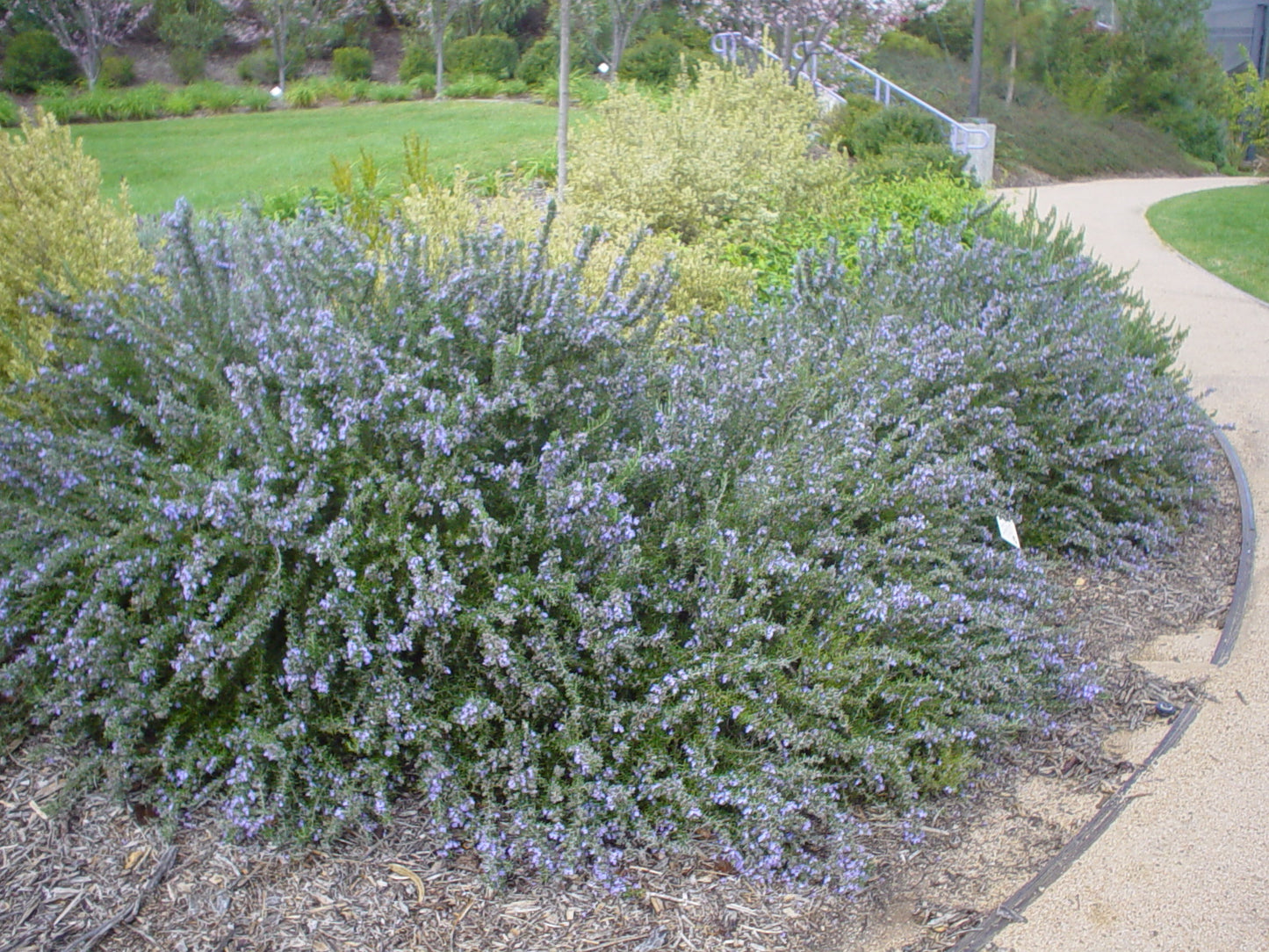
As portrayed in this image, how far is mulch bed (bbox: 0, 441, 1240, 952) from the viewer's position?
246 cm

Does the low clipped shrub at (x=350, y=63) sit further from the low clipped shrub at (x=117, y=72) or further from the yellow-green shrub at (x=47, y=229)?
the yellow-green shrub at (x=47, y=229)

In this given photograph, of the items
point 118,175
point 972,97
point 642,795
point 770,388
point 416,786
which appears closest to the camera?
point 642,795

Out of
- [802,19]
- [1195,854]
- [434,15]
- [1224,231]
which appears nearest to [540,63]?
[434,15]

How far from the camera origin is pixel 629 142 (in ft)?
30.2

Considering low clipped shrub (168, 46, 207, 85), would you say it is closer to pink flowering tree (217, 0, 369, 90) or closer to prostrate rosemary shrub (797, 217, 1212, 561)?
pink flowering tree (217, 0, 369, 90)

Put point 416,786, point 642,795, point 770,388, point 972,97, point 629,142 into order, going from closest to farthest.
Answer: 1. point 642,795
2. point 416,786
3. point 770,388
4. point 629,142
5. point 972,97

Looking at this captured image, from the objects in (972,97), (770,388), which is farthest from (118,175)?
(972,97)

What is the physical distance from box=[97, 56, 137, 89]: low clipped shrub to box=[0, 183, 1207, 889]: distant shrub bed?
42.4ft

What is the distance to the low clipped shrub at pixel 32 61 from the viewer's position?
1158 centimetres

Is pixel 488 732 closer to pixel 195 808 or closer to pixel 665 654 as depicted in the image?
pixel 665 654

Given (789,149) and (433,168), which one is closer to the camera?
(789,149)

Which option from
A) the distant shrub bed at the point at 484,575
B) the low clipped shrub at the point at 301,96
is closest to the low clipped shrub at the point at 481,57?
the low clipped shrub at the point at 301,96

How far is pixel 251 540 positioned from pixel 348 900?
3.23ft

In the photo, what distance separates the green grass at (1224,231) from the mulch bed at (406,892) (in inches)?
382
